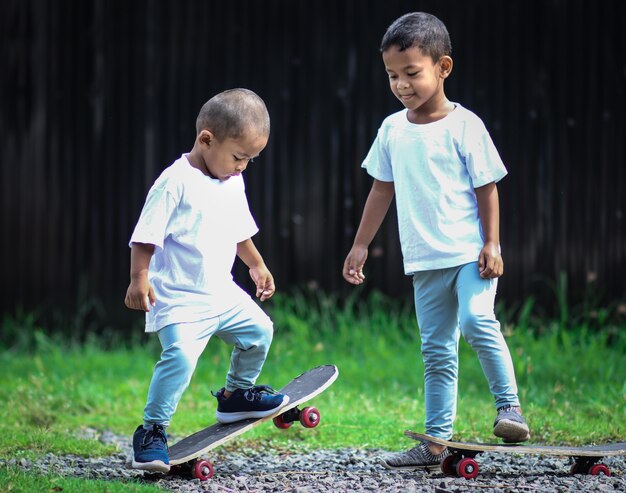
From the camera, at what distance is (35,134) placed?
7277 mm

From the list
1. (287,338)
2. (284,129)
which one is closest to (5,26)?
(284,129)

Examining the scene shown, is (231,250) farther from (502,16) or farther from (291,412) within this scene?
(502,16)

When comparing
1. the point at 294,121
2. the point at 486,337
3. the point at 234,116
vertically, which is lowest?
the point at 486,337

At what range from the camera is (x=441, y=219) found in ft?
12.7

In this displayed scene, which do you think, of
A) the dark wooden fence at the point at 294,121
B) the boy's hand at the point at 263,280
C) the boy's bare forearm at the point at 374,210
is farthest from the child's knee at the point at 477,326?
the dark wooden fence at the point at 294,121

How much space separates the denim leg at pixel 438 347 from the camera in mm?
3969

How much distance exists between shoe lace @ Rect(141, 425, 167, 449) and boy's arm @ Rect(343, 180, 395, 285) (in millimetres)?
1015

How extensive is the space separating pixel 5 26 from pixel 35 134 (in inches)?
32.5

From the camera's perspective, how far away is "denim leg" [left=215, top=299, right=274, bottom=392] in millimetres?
3918

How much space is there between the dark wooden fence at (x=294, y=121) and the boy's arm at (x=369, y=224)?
2.62 metres

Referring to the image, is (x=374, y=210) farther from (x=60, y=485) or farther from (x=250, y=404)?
(x=60, y=485)

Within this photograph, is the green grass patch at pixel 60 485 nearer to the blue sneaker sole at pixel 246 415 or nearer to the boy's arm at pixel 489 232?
the blue sneaker sole at pixel 246 415

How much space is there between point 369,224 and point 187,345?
3.16 ft

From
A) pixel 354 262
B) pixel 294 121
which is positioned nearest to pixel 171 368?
pixel 354 262
